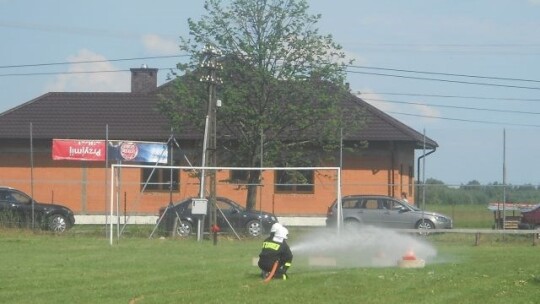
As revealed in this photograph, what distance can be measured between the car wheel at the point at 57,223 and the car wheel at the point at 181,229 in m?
4.64

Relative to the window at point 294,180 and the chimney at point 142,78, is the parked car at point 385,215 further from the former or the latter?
the chimney at point 142,78

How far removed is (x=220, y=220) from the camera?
110 ft

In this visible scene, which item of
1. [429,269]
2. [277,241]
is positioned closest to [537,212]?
[429,269]

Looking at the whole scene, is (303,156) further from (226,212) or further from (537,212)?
(537,212)

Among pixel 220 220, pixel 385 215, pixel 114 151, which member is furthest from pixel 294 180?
pixel 114 151

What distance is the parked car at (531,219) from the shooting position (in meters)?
34.9

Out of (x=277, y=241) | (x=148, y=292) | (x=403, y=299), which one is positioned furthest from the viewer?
(x=277, y=241)

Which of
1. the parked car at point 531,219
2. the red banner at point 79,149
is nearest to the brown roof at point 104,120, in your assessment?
the red banner at point 79,149

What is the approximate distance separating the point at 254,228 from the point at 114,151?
25.8 ft

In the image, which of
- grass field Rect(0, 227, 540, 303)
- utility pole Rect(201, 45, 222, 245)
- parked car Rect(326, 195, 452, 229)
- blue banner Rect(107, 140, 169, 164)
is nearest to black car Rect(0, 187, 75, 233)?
blue banner Rect(107, 140, 169, 164)

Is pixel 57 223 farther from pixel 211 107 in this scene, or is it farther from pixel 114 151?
pixel 211 107

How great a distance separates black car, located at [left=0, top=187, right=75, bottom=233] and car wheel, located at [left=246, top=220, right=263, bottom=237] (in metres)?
6.54

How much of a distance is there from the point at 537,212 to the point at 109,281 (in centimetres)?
2084

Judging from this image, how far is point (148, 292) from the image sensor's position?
16.6m
